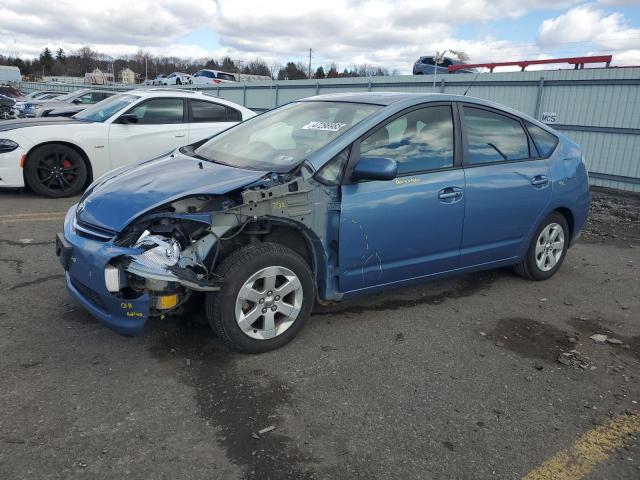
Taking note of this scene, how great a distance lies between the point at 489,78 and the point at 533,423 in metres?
11.7

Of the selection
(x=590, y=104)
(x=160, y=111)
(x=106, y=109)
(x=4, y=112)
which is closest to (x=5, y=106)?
(x=4, y=112)

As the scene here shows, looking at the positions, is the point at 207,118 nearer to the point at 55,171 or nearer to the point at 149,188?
the point at 55,171

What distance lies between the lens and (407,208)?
3.79m

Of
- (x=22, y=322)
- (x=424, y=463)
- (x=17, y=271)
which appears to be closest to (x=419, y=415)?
(x=424, y=463)

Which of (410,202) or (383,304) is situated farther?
(383,304)

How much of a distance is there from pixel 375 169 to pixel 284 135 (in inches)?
40.5

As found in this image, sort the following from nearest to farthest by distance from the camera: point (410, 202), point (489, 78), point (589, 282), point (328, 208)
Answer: point (328, 208) < point (410, 202) < point (589, 282) < point (489, 78)

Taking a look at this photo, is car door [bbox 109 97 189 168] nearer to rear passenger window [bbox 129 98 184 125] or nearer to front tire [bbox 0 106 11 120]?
rear passenger window [bbox 129 98 184 125]

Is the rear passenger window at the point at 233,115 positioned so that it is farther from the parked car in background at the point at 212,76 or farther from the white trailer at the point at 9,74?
the white trailer at the point at 9,74

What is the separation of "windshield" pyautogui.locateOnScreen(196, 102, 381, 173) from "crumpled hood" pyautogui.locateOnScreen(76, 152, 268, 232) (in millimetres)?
244

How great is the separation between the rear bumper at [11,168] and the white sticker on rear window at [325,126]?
16.6 ft

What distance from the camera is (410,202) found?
3.80m

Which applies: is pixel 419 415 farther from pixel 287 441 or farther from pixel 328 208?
pixel 328 208

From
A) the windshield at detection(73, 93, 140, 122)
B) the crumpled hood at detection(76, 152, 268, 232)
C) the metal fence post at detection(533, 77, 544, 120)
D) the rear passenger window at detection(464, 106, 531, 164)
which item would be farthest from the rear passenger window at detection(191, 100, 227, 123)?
the metal fence post at detection(533, 77, 544, 120)
